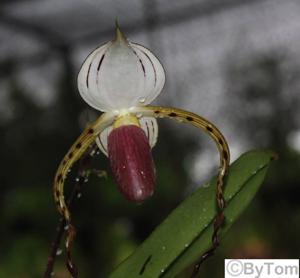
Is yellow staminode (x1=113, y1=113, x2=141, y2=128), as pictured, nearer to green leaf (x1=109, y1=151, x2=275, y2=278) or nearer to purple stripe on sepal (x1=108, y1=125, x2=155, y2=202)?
purple stripe on sepal (x1=108, y1=125, x2=155, y2=202)

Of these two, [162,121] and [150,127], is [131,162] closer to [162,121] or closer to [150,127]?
[150,127]

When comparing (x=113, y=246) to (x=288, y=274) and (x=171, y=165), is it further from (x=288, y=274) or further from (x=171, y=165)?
(x=288, y=274)

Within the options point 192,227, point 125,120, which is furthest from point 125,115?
point 192,227

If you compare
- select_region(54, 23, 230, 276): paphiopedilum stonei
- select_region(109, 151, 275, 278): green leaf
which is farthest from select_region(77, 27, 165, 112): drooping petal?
select_region(109, 151, 275, 278): green leaf

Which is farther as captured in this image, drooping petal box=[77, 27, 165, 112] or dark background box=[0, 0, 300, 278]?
dark background box=[0, 0, 300, 278]

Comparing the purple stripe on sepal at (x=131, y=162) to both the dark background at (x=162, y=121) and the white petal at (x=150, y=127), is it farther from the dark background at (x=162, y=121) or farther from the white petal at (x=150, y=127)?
the dark background at (x=162, y=121)

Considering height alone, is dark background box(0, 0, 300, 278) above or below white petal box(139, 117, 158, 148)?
above

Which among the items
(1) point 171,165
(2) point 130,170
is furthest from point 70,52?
(2) point 130,170

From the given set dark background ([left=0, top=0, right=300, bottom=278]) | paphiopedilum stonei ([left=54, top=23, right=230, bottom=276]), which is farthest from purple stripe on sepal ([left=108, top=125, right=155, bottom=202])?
dark background ([left=0, top=0, right=300, bottom=278])

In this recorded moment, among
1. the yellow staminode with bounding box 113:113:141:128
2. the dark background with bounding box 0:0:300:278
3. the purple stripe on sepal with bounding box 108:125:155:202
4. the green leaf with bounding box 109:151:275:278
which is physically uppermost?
the dark background with bounding box 0:0:300:278
